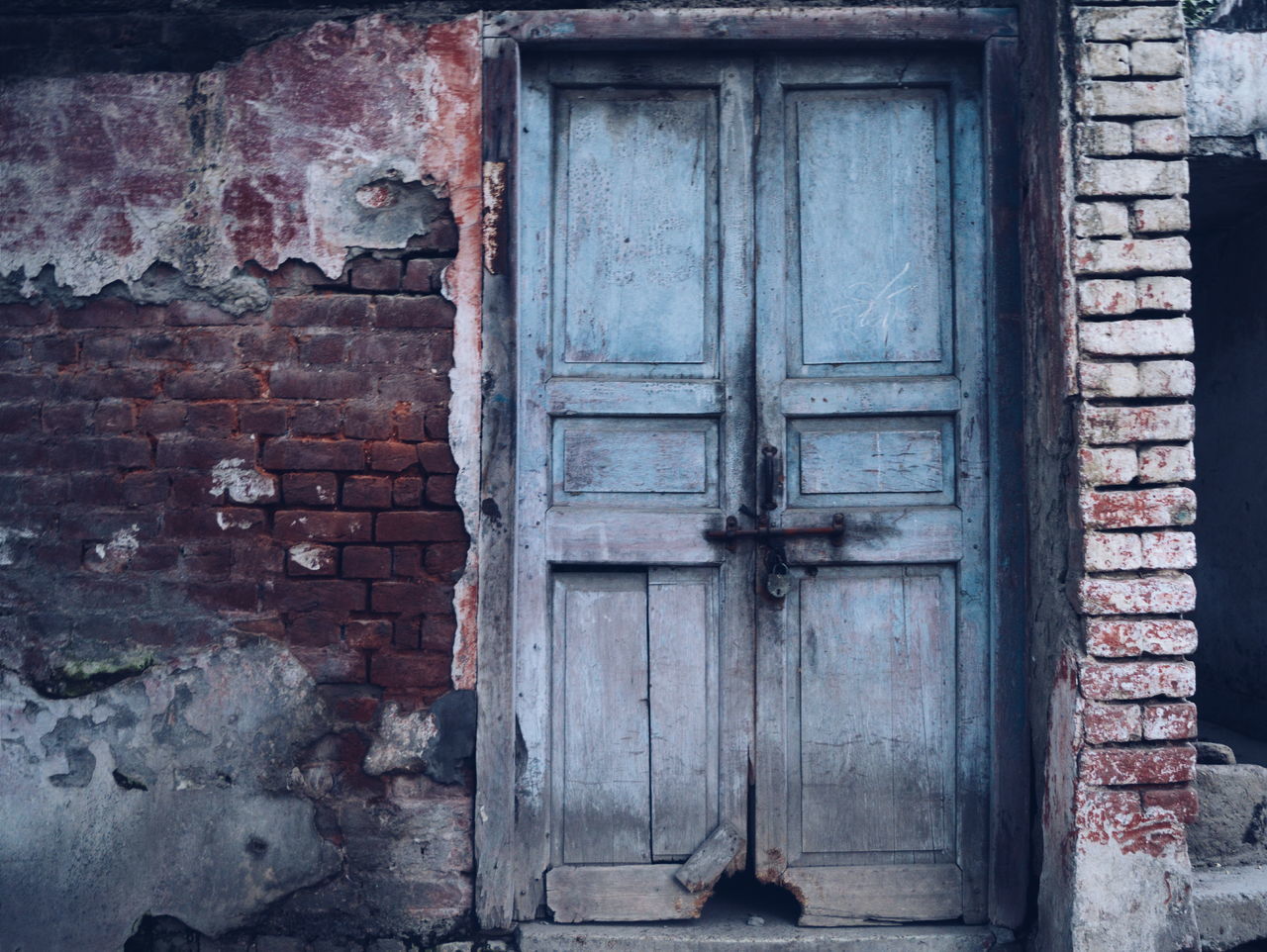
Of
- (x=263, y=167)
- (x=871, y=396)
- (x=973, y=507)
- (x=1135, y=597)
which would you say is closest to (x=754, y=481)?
(x=871, y=396)

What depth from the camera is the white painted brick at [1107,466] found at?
2053mm

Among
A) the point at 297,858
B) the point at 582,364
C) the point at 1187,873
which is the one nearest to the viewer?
the point at 1187,873

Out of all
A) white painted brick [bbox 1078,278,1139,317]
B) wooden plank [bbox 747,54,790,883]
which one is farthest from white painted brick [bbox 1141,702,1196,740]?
white painted brick [bbox 1078,278,1139,317]

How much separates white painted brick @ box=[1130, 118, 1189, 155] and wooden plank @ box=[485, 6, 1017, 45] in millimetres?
486

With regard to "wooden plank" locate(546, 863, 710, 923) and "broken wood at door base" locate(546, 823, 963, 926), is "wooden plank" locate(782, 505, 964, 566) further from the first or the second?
"wooden plank" locate(546, 863, 710, 923)

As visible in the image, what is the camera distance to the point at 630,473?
241 centimetres

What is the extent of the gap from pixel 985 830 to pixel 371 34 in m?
2.69

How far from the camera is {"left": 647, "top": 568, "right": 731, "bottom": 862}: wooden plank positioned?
2.38 meters

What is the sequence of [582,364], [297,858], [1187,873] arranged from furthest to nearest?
1. [582,364]
2. [297,858]
3. [1187,873]

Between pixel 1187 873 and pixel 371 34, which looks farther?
pixel 371 34

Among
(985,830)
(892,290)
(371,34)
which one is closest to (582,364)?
(892,290)

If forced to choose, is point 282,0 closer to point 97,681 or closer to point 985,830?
point 97,681

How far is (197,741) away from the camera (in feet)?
7.58

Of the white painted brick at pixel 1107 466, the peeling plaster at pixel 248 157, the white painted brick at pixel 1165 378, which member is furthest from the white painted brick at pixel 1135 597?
the peeling plaster at pixel 248 157
